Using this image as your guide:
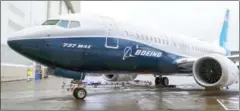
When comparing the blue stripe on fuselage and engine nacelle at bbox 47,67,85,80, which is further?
engine nacelle at bbox 47,67,85,80

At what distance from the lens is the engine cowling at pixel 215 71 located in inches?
455

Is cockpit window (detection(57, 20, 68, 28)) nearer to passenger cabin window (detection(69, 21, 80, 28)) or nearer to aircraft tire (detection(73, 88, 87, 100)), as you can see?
passenger cabin window (detection(69, 21, 80, 28))

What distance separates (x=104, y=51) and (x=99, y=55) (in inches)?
9.2

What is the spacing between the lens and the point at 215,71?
1243cm

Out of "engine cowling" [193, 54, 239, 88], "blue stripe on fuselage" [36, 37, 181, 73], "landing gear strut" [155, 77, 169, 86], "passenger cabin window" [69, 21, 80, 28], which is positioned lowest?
"landing gear strut" [155, 77, 169, 86]

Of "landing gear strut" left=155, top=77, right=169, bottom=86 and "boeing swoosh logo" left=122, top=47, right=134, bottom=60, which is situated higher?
"boeing swoosh logo" left=122, top=47, right=134, bottom=60

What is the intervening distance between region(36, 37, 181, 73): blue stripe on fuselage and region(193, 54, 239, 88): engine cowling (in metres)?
1.60

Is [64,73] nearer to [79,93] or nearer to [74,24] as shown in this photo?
[79,93]

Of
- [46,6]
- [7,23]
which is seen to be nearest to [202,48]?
[7,23]

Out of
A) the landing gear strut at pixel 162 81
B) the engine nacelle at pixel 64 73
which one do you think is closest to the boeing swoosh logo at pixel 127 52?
the engine nacelle at pixel 64 73

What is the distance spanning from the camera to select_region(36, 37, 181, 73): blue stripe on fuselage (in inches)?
372

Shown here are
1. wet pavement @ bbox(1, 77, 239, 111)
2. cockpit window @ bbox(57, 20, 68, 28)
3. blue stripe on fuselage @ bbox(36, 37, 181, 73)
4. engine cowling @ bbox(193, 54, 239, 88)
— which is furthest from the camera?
engine cowling @ bbox(193, 54, 239, 88)

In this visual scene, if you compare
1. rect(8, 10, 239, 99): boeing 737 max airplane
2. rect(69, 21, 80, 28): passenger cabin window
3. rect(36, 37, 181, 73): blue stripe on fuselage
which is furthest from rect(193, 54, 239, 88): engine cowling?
rect(69, 21, 80, 28): passenger cabin window

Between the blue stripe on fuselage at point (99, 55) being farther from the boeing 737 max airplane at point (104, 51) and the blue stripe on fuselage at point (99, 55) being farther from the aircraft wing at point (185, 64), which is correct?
the aircraft wing at point (185, 64)
